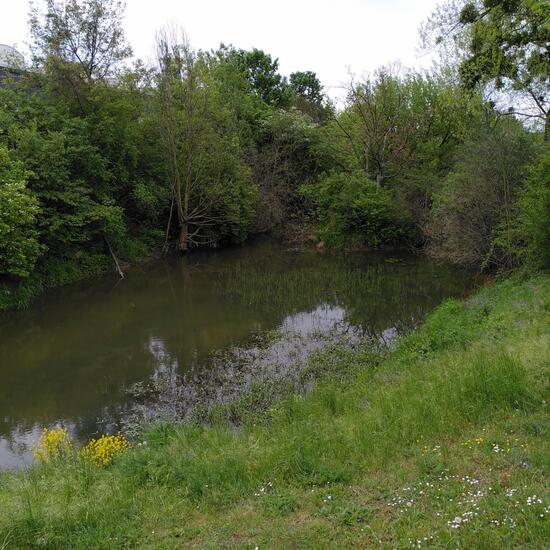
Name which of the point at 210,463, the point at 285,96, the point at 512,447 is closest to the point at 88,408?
the point at 210,463

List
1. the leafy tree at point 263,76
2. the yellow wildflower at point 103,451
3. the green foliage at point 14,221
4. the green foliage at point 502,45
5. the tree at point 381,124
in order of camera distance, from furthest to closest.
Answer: the leafy tree at point 263,76 < the tree at point 381,124 < the green foliage at point 14,221 < the green foliage at point 502,45 < the yellow wildflower at point 103,451

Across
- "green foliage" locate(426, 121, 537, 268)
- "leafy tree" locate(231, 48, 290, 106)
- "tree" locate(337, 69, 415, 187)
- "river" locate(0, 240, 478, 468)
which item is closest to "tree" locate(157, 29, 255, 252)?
"river" locate(0, 240, 478, 468)

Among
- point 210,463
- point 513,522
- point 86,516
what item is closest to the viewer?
point 513,522

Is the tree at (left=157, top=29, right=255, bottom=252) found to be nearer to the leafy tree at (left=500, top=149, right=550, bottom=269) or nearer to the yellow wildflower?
the leafy tree at (left=500, top=149, right=550, bottom=269)

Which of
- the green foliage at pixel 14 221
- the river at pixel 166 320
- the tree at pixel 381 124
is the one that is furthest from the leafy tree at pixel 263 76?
the green foliage at pixel 14 221

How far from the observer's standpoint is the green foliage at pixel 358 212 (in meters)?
25.1

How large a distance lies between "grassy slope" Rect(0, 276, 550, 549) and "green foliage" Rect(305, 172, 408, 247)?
18513 millimetres

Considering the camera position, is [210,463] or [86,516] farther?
[210,463]

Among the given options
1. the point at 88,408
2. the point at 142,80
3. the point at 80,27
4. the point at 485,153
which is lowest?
the point at 88,408

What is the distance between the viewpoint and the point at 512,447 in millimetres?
4445

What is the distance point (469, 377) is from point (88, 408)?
703 cm

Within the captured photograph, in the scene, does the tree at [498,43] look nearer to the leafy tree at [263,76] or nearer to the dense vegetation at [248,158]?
the dense vegetation at [248,158]

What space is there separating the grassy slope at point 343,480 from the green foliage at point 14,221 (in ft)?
32.3

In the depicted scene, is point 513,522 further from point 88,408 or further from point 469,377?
point 88,408
